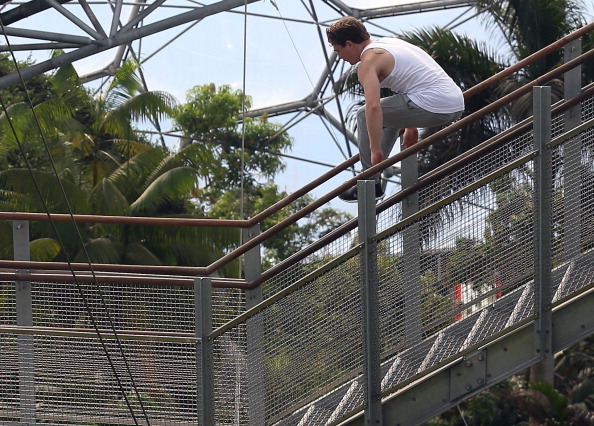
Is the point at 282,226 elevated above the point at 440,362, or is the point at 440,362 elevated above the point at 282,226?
the point at 282,226

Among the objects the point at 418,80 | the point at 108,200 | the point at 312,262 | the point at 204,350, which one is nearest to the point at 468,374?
the point at 312,262

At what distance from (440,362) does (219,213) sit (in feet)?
67.4

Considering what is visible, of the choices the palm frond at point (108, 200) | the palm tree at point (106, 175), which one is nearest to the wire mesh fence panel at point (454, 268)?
the palm tree at point (106, 175)

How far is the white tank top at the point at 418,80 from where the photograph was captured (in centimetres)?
709

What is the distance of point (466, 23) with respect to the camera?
30.3 m

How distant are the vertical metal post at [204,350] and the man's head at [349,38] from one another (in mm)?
1460

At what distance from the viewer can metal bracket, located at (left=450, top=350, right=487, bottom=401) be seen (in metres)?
6.59

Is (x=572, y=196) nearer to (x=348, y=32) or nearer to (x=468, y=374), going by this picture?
(x=468, y=374)

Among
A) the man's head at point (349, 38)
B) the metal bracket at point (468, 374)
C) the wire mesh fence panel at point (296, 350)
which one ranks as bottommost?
the metal bracket at point (468, 374)

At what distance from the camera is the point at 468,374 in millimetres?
6625

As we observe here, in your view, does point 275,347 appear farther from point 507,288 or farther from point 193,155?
point 193,155

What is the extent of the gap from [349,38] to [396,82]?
357mm

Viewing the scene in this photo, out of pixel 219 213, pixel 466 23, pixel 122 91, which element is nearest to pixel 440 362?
pixel 122 91

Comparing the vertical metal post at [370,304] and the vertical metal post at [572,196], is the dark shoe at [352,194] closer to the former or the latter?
the vertical metal post at [370,304]
